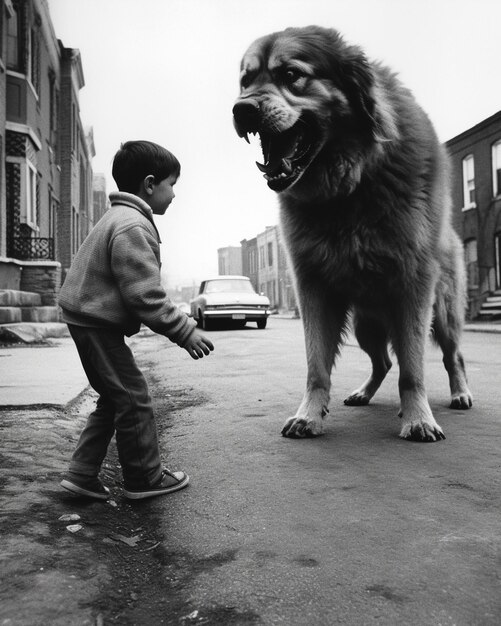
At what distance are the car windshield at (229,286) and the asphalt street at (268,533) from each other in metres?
16.4

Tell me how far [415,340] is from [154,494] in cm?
160

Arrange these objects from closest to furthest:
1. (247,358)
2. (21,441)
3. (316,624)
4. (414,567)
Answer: (316,624) < (414,567) < (21,441) < (247,358)

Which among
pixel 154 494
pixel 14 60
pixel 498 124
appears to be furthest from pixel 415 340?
pixel 498 124

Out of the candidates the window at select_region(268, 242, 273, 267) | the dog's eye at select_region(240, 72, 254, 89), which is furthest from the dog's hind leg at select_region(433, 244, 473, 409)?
the window at select_region(268, 242, 273, 267)

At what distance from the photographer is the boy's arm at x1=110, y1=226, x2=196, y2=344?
6.97 ft

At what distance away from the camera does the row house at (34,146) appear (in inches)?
547

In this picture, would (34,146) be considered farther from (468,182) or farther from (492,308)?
(468,182)

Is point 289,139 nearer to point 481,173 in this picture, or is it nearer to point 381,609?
point 381,609

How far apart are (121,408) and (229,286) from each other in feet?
58.2

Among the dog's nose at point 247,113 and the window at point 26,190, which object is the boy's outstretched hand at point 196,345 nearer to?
the dog's nose at point 247,113

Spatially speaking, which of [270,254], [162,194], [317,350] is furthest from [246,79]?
[270,254]

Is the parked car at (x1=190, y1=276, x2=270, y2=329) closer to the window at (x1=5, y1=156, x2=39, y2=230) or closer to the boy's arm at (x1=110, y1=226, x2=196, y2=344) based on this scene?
the window at (x1=5, y1=156, x2=39, y2=230)

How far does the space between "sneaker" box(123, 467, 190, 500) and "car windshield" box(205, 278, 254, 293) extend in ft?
Result: 56.5

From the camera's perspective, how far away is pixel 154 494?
7.18 ft
